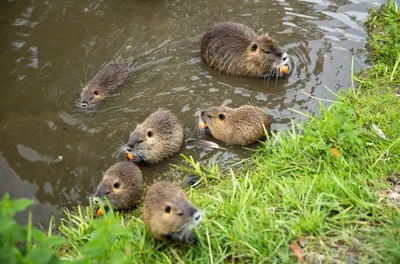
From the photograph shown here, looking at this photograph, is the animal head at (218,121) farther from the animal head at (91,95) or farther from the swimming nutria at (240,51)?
the animal head at (91,95)

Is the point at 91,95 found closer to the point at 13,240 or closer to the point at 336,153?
the point at 336,153

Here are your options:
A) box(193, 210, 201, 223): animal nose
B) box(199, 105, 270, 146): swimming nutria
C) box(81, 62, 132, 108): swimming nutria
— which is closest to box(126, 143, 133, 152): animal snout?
box(199, 105, 270, 146): swimming nutria

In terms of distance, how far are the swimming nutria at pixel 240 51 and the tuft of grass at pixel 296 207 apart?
108 cm

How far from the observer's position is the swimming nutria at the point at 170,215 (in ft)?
10.1

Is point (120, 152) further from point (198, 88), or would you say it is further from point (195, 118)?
point (198, 88)

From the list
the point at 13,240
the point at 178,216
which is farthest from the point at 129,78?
the point at 13,240

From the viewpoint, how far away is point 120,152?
471cm

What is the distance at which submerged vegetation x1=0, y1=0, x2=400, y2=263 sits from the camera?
2.98 metres

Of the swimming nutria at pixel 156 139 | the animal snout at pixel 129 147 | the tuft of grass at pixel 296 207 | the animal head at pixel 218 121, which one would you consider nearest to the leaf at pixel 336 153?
the tuft of grass at pixel 296 207

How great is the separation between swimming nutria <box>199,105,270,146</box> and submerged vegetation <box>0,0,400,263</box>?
196 mm

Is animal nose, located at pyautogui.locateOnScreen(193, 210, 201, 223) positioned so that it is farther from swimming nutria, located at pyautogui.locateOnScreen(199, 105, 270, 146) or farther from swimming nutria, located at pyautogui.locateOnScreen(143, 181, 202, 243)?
swimming nutria, located at pyautogui.locateOnScreen(199, 105, 270, 146)

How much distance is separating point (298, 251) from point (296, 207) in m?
0.49

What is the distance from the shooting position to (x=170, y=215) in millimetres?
3158

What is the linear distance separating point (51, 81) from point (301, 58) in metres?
3.10
